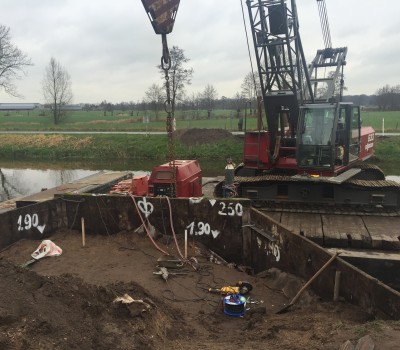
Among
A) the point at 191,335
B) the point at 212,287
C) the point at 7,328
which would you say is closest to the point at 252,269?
the point at 212,287

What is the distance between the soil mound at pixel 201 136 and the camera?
2909 cm

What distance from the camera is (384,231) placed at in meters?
8.09

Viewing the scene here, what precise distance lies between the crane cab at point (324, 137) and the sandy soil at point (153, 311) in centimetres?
342

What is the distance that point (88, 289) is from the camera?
4.77 m

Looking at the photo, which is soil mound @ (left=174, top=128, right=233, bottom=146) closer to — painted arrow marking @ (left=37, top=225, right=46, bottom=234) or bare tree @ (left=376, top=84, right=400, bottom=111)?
painted arrow marking @ (left=37, top=225, right=46, bottom=234)

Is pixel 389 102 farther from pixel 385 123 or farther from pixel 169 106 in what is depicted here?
pixel 169 106

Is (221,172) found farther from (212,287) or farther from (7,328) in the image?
(7,328)

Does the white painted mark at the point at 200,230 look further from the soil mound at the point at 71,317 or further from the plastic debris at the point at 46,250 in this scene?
the soil mound at the point at 71,317

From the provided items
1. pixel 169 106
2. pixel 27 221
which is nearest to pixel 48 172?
pixel 27 221

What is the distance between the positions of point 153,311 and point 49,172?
21.6 m

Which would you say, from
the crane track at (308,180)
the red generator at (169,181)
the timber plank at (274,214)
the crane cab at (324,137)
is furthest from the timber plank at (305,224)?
the red generator at (169,181)

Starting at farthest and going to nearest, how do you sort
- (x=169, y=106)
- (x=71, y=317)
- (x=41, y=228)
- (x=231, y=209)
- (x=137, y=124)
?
(x=137, y=124) < (x=41, y=228) < (x=231, y=209) < (x=169, y=106) < (x=71, y=317)

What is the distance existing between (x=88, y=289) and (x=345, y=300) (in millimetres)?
3247

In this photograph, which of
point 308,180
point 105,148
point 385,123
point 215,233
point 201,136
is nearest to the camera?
point 215,233
